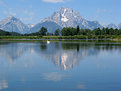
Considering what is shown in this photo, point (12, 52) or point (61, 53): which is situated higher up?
point (12, 52)

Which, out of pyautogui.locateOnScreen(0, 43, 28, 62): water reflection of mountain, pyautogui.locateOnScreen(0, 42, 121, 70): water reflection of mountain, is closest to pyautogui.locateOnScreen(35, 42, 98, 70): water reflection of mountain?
pyautogui.locateOnScreen(0, 42, 121, 70): water reflection of mountain

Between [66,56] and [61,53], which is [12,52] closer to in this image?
[61,53]

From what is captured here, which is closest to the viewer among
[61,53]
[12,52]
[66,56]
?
[66,56]

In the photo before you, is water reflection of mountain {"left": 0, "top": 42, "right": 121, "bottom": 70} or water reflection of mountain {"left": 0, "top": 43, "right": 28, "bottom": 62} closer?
water reflection of mountain {"left": 0, "top": 42, "right": 121, "bottom": 70}

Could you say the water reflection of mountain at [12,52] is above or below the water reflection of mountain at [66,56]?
above

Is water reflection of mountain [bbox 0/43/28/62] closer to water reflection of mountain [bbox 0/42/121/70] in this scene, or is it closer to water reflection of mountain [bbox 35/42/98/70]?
water reflection of mountain [bbox 0/42/121/70]

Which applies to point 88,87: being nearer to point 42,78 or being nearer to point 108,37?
point 42,78

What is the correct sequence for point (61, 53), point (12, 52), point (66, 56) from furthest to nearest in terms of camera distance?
point (12, 52)
point (61, 53)
point (66, 56)

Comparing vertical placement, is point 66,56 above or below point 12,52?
below

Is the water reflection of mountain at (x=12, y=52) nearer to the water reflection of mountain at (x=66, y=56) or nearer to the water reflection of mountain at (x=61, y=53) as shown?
the water reflection of mountain at (x=61, y=53)

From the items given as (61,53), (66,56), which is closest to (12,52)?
(61,53)

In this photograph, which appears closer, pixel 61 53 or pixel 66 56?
pixel 66 56

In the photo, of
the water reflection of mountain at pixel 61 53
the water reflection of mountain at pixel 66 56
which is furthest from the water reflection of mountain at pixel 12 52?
the water reflection of mountain at pixel 66 56

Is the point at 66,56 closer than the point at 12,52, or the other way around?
the point at 66,56
